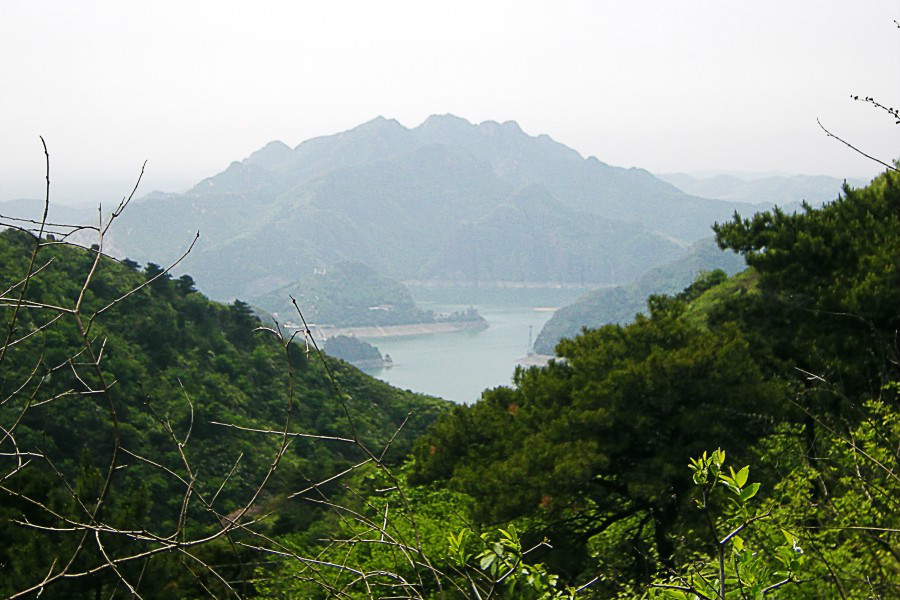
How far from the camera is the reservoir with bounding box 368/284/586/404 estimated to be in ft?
290

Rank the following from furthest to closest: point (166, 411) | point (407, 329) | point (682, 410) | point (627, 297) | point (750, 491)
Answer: point (407, 329)
point (627, 297)
point (166, 411)
point (682, 410)
point (750, 491)

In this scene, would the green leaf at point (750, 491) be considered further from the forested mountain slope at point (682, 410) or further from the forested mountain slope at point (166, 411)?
the forested mountain slope at point (682, 410)

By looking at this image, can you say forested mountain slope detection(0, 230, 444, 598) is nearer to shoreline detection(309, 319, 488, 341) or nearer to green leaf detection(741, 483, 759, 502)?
green leaf detection(741, 483, 759, 502)

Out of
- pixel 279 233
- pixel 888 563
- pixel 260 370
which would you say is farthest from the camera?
pixel 279 233

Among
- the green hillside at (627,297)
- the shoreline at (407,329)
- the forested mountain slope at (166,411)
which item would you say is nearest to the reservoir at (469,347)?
the shoreline at (407,329)

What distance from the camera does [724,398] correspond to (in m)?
9.08

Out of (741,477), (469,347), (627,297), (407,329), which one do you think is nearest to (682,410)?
(741,477)

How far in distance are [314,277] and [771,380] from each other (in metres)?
142

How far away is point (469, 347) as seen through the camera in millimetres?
111562

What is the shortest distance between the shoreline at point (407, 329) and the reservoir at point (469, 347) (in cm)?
186

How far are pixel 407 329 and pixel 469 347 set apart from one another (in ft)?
54.2

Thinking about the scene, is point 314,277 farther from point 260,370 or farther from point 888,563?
point 888,563

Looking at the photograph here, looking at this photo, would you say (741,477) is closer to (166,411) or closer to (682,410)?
(682,410)

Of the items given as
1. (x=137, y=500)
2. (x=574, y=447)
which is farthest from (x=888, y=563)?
(x=137, y=500)
